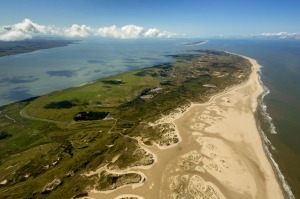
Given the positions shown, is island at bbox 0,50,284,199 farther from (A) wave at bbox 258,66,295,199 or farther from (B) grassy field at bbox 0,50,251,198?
(A) wave at bbox 258,66,295,199

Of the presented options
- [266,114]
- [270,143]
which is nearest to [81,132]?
[270,143]

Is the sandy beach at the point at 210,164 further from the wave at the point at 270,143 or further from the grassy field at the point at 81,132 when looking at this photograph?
the grassy field at the point at 81,132

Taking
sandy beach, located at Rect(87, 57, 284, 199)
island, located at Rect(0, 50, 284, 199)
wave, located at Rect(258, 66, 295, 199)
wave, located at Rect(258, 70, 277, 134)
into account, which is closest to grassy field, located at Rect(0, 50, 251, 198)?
island, located at Rect(0, 50, 284, 199)

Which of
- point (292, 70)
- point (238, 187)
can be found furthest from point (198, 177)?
point (292, 70)

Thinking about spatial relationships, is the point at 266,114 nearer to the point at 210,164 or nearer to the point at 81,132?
the point at 210,164

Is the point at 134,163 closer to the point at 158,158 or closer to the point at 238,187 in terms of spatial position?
the point at 158,158

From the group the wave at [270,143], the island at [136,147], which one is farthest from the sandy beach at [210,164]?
the wave at [270,143]
